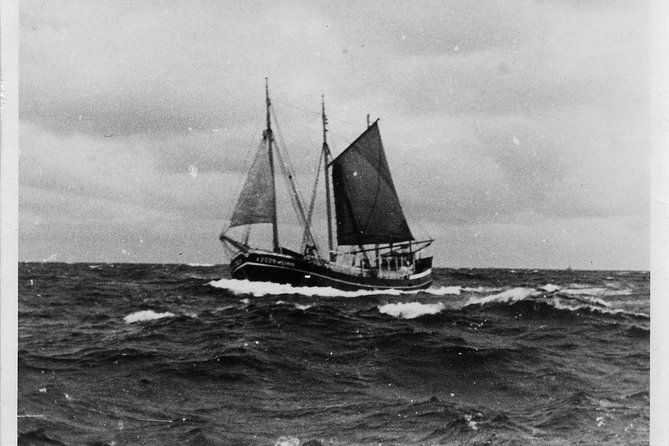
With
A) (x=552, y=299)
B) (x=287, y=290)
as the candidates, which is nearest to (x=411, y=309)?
(x=552, y=299)

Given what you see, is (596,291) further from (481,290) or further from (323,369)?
(323,369)

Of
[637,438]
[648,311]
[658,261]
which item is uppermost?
[658,261]

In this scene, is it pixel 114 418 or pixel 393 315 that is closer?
pixel 114 418

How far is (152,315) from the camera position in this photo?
21.4 ft

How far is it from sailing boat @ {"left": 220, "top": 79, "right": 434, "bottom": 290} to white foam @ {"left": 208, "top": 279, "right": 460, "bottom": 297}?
133 millimetres

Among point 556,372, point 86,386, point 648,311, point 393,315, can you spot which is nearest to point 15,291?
point 86,386

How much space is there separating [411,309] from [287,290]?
351cm

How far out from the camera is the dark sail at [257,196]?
6.77m

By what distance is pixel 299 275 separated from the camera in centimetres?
1006

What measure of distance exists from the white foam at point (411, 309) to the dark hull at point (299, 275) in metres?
0.74

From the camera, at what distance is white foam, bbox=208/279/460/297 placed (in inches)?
335

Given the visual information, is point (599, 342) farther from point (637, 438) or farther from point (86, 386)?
point (86, 386)

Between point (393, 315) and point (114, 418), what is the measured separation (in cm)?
391

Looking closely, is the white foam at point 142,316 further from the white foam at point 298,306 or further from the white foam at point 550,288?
the white foam at point 550,288
